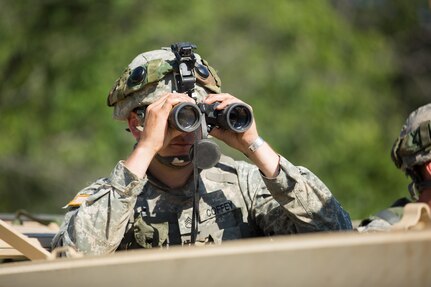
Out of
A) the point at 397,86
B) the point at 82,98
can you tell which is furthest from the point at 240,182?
the point at 397,86

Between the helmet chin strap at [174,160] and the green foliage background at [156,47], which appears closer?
the helmet chin strap at [174,160]

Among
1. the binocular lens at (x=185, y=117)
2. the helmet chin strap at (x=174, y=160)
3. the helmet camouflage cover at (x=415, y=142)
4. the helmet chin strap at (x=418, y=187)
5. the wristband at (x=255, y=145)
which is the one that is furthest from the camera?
the helmet camouflage cover at (x=415, y=142)

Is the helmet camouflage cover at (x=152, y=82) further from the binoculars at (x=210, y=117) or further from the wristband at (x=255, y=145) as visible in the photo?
the wristband at (x=255, y=145)

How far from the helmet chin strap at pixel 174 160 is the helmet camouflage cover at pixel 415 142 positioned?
3.89 ft

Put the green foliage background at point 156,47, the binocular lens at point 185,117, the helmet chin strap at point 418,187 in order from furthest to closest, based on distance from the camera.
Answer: the green foliage background at point 156,47 < the helmet chin strap at point 418,187 < the binocular lens at point 185,117

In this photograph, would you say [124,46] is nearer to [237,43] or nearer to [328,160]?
[237,43]

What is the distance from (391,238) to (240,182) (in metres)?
1.92

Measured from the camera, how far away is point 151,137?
16.7 feet

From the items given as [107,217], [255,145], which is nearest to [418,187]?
[255,145]

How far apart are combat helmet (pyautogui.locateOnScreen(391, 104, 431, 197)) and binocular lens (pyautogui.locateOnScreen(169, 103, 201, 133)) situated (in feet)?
4.44

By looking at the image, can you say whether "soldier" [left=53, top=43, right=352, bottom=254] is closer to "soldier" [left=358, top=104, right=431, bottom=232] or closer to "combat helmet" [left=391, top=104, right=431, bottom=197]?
"soldier" [left=358, top=104, right=431, bottom=232]

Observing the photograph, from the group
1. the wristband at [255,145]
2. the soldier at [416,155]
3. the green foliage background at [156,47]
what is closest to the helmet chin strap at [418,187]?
the soldier at [416,155]

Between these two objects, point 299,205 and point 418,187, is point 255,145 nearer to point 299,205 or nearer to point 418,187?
point 299,205

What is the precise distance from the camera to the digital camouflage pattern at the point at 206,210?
5070 millimetres
